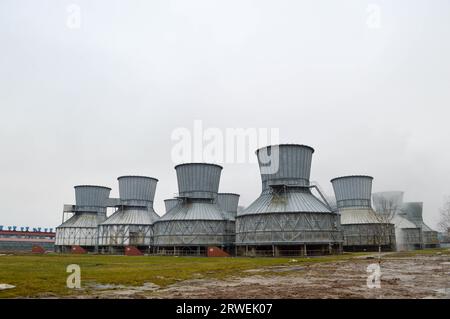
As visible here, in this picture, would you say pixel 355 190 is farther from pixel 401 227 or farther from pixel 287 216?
pixel 287 216

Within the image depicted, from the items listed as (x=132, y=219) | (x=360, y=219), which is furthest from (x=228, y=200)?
(x=360, y=219)

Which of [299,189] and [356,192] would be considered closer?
[299,189]

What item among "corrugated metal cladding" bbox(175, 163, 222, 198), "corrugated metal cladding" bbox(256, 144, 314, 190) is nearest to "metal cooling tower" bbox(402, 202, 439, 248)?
"corrugated metal cladding" bbox(256, 144, 314, 190)

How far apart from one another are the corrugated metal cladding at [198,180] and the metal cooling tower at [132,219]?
14.5 metres

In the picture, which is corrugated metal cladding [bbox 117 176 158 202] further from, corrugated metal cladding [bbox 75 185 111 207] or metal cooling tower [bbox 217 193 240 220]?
metal cooling tower [bbox 217 193 240 220]

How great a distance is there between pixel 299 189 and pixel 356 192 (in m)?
27.9

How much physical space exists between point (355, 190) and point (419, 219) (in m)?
38.5

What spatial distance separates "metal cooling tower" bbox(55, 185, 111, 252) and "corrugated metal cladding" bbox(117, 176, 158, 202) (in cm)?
1424

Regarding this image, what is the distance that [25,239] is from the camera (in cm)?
12912

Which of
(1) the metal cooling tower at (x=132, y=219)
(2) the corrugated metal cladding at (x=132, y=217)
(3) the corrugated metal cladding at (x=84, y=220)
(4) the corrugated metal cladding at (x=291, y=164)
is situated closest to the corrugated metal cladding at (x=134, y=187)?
(1) the metal cooling tower at (x=132, y=219)
